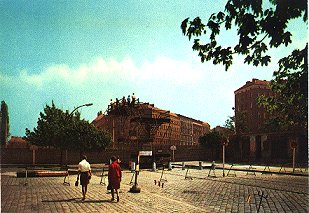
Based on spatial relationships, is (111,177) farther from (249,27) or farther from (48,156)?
(48,156)

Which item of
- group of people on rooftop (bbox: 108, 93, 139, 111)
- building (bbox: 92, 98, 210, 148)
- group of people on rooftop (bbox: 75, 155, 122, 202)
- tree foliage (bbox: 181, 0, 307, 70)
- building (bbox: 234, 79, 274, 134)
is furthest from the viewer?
building (bbox: 234, 79, 274, 134)

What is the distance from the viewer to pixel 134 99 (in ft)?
84.2

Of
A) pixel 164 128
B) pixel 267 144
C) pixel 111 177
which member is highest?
pixel 164 128

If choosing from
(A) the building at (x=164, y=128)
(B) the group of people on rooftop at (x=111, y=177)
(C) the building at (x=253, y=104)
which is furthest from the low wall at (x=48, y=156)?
(C) the building at (x=253, y=104)

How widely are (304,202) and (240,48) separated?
27.8 ft

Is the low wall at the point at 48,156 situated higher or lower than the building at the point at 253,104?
lower

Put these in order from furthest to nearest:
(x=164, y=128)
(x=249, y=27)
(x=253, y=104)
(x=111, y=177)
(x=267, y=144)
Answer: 1. (x=164, y=128)
2. (x=253, y=104)
3. (x=267, y=144)
4. (x=111, y=177)
5. (x=249, y=27)

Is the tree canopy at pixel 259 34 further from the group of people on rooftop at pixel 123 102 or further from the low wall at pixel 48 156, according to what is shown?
the low wall at pixel 48 156

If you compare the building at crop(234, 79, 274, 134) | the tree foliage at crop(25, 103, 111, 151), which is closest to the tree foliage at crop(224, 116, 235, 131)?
the building at crop(234, 79, 274, 134)

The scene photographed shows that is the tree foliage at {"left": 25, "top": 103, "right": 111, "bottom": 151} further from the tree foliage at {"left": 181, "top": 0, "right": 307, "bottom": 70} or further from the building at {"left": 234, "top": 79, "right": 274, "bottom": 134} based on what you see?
the building at {"left": 234, "top": 79, "right": 274, "bottom": 134}

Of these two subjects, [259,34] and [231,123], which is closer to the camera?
[259,34]

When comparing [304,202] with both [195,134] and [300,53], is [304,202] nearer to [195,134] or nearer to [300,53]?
[300,53]

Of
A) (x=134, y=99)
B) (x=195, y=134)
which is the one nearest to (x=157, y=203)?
(x=134, y=99)

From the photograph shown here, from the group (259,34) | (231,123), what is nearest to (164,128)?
(231,123)
